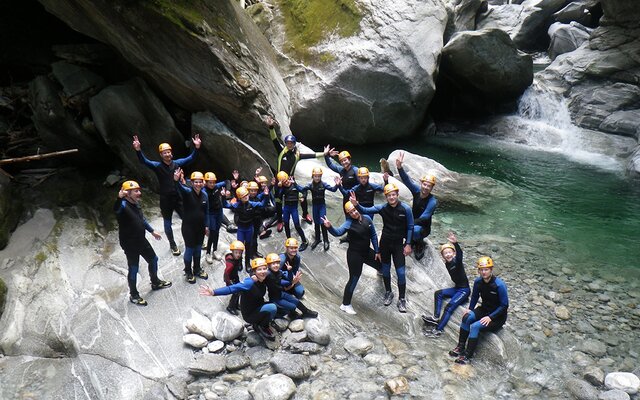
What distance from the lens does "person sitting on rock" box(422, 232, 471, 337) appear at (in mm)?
8403

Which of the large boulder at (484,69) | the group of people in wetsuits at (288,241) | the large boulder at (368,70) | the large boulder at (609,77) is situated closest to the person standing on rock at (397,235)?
the group of people in wetsuits at (288,241)

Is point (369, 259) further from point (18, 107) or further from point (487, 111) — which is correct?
point (487, 111)

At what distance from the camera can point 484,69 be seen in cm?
2212

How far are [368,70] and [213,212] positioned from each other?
1131 cm

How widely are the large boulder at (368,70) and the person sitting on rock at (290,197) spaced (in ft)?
30.5

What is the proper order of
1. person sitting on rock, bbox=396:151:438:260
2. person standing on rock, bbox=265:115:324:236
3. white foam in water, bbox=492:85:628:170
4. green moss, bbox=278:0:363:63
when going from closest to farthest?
person sitting on rock, bbox=396:151:438:260, person standing on rock, bbox=265:115:324:236, green moss, bbox=278:0:363:63, white foam in water, bbox=492:85:628:170

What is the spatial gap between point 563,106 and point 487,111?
3.79 metres

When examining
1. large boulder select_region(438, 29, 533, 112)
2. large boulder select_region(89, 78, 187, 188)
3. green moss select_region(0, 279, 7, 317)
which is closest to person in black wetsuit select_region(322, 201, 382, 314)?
large boulder select_region(89, 78, 187, 188)

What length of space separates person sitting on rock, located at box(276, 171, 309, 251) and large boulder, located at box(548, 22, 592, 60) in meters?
25.7

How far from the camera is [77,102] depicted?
36.8 feet

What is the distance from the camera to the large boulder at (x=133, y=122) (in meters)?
11.1

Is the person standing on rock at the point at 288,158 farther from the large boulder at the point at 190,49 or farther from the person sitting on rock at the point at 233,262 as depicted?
the person sitting on rock at the point at 233,262

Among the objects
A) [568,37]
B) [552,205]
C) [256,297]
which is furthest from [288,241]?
[568,37]

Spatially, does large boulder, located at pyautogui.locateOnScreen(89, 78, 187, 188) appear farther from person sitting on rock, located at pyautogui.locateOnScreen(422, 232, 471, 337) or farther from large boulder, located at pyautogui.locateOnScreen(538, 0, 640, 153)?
large boulder, located at pyautogui.locateOnScreen(538, 0, 640, 153)
